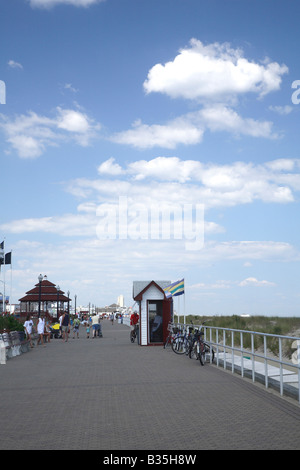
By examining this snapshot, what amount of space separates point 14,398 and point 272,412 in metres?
5.03

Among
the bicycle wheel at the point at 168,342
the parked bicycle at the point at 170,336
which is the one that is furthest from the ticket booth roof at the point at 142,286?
the bicycle wheel at the point at 168,342

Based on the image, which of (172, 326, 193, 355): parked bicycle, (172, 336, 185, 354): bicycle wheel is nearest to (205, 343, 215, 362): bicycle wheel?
(172, 326, 193, 355): parked bicycle

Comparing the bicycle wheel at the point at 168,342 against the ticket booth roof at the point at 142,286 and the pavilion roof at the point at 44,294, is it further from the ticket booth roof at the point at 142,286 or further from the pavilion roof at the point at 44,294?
the pavilion roof at the point at 44,294

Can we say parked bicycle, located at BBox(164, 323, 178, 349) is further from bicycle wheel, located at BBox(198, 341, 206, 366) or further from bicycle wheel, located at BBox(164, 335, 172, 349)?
bicycle wheel, located at BBox(198, 341, 206, 366)

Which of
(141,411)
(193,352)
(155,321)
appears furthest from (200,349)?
(155,321)

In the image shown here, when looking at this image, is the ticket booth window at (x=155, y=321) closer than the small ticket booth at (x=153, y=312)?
No

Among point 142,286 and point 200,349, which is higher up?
point 142,286

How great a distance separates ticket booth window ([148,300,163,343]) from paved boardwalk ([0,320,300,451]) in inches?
488

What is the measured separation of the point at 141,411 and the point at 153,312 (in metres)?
19.3

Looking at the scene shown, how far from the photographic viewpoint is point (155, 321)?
91.7ft

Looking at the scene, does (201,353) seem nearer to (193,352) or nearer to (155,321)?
(193,352)

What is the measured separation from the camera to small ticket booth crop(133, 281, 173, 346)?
27703mm

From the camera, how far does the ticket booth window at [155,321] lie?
91.2 feet
